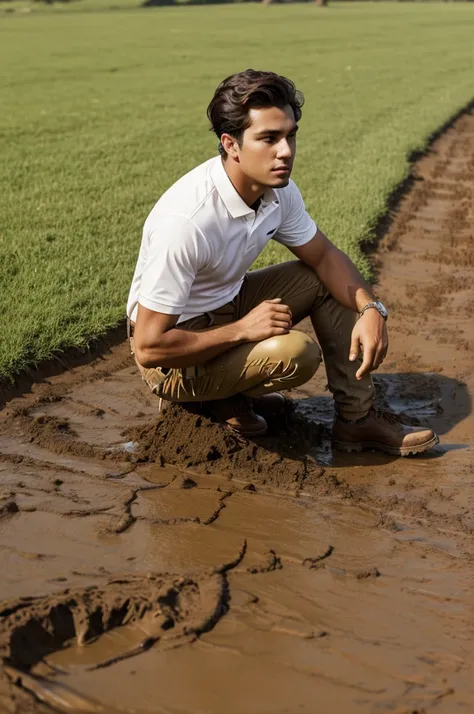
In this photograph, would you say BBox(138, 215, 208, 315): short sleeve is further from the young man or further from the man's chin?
the man's chin

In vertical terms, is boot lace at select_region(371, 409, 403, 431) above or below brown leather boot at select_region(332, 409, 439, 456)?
above

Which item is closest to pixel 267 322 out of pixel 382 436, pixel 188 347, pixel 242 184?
pixel 188 347

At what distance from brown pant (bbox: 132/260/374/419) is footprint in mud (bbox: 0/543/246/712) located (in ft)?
4.49

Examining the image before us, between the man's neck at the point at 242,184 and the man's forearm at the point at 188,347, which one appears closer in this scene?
the man's forearm at the point at 188,347

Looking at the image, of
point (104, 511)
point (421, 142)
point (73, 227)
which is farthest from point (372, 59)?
point (104, 511)

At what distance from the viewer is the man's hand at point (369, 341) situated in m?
4.29

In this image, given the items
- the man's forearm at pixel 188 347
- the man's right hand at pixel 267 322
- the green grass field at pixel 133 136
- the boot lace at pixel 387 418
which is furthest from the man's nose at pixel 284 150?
the green grass field at pixel 133 136

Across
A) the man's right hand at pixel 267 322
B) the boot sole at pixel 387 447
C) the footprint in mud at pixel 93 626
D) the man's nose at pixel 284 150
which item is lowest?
the boot sole at pixel 387 447

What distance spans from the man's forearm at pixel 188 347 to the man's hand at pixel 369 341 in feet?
1.79

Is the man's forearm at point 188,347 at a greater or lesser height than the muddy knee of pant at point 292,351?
greater

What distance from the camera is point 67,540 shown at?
3.38 meters

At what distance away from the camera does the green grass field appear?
6.50 metres

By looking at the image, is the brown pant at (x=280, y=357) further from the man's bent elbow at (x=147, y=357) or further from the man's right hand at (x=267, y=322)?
the man's bent elbow at (x=147, y=357)

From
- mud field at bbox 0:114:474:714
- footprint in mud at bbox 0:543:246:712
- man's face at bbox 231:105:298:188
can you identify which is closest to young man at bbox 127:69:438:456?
man's face at bbox 231:105:298:188
